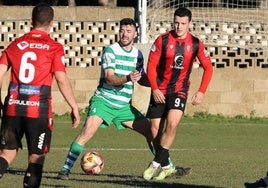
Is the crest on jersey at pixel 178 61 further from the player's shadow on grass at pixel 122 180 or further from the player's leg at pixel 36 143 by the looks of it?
the player's leg at pixel 36 143

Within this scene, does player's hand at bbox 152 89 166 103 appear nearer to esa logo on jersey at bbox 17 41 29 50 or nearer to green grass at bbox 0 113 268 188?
green grass at bbox 0 113 268 188

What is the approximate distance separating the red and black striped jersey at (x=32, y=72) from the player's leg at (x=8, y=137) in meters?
0.07

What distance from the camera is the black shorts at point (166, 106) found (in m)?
12.6

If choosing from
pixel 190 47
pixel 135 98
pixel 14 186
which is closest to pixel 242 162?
pixel 190 47

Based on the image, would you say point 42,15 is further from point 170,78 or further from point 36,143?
point 170,78

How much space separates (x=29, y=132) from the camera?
9586 mm

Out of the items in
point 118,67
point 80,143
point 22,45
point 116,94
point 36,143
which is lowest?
point 80,143

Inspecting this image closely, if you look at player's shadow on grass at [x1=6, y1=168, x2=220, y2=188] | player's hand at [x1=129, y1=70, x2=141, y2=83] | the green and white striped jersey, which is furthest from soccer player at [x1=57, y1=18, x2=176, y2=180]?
player's hand at [x1=129, y1=70, x2=141, y2=83]

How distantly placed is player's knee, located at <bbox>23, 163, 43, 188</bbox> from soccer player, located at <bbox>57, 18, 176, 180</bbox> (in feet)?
9.95

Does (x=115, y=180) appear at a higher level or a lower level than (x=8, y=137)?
lower

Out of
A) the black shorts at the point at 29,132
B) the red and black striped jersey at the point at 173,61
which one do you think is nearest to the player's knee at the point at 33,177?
the black shorts at the point at 29,132

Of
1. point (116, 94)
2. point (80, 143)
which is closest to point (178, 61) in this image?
point (116, 94)

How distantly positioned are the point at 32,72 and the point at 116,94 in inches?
141

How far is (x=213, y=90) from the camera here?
23.3 metres
